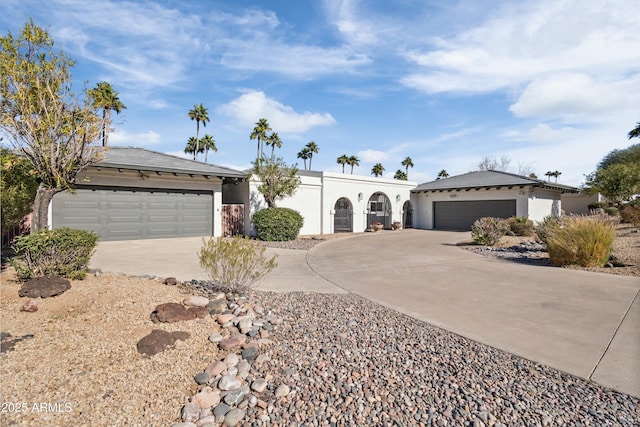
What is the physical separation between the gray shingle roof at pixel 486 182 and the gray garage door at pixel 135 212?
17.5 m

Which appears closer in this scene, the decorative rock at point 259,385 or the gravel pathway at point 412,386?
the gravel pathway at point 412,386

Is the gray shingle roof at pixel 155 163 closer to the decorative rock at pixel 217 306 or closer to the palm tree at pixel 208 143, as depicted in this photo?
the decorative rock at pixel 217 306

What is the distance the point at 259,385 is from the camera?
292 cm

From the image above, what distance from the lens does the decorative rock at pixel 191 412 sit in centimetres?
251

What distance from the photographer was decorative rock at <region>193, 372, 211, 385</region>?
9.77 feet

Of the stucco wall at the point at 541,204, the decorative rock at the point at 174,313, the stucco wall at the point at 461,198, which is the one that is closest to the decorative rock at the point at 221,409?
the decorative rock at the point at 174,313

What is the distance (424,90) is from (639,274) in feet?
28.4

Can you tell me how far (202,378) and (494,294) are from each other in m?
5.54

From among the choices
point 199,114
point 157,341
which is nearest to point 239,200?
point 157,341

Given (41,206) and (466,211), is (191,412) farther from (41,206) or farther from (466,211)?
(466,211)

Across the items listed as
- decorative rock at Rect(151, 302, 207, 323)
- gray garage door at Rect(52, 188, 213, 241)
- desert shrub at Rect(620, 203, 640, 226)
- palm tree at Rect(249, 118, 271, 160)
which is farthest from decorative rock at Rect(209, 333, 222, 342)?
palm tree at Rect(249, 118, 271, 160)

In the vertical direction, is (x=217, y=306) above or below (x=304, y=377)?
above

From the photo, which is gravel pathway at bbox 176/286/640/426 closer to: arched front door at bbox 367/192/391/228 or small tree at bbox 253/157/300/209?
small tree at bbox 253/157/300/209

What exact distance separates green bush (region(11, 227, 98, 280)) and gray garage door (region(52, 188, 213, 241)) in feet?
31.6
